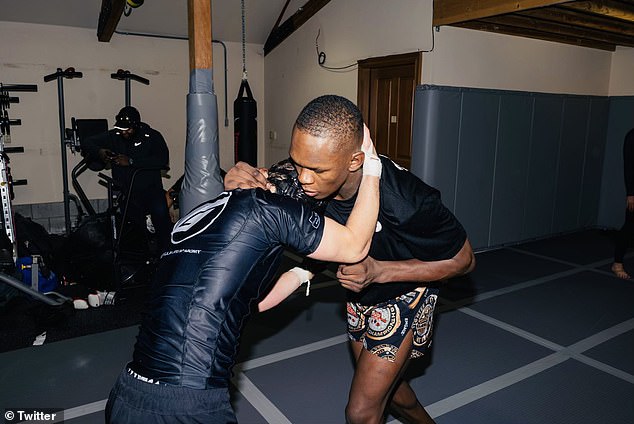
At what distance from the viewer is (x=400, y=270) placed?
1.89m

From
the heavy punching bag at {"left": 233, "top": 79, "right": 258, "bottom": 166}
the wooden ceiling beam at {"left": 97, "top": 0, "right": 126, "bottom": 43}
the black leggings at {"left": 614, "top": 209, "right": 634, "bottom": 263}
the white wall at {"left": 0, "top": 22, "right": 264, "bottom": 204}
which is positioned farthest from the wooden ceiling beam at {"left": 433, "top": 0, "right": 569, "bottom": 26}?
the white wall at {"left": 0, "top": 22, "right": 264, "bottom": 204}

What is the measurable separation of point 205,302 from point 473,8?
14.9 feet

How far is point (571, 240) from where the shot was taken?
6793 millimetres

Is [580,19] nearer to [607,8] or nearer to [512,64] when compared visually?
[607,8]

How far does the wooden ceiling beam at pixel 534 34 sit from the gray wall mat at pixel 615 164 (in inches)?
34.0

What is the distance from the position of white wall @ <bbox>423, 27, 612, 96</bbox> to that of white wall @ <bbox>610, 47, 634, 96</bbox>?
0.08m

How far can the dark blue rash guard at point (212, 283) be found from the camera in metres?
1.33

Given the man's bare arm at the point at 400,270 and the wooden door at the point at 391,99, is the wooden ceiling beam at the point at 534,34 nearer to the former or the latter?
the wooden door at the point at 391,99

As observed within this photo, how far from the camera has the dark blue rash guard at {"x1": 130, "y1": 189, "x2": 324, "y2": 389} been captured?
133 centimetres

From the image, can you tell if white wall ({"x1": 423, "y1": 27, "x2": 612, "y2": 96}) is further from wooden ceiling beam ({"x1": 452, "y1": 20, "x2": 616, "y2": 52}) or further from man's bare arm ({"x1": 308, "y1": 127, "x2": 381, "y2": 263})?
man's bare arm ({"x1": 308, "y1": 127, "x2": 381, "y2": 263})

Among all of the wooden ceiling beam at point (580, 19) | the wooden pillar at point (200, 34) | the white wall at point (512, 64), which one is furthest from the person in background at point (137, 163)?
the wooden ceiling beam at point (580, 19)

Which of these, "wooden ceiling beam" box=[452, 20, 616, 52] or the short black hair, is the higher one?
"wooden ceiling beam" box=[452, 20, 616, 52]

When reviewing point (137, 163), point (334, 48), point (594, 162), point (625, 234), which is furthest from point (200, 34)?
point (594, 162)

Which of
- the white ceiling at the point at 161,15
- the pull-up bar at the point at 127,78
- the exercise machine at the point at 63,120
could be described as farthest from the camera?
the pull-up bar at the point at 127,78
